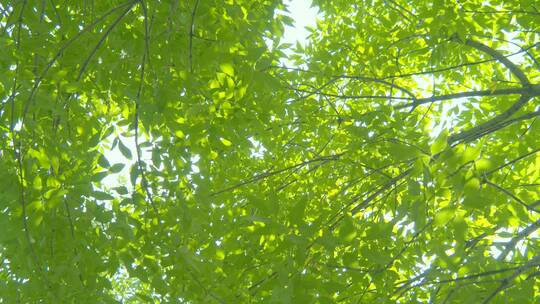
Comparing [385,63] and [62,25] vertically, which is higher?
[385,63]

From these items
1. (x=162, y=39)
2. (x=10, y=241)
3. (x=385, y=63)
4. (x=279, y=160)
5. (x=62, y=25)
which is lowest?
(x=10, y=241)

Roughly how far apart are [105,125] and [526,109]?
3.40 metres

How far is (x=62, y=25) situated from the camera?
7.90ft

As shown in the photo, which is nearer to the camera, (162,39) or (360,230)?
(162,39)

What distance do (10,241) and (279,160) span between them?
250cm

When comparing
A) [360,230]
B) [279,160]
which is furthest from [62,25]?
[279,160]

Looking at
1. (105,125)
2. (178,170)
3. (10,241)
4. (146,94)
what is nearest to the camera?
(10,241)

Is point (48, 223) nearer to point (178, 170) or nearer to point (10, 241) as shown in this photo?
point (10, 241)

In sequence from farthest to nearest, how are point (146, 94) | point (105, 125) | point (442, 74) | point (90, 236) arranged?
point (442, 74)
point (105, 125)
point (146, 94)
point (90, 236)

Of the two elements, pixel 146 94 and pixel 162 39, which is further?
pixel 146 94

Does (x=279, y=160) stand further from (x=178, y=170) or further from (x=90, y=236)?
(x=90, y=236)

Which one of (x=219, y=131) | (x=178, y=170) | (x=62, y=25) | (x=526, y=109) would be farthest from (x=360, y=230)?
(x=526, y=109)

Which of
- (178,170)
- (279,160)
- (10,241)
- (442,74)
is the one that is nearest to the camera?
(10,241)

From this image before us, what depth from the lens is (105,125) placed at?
3.13m
